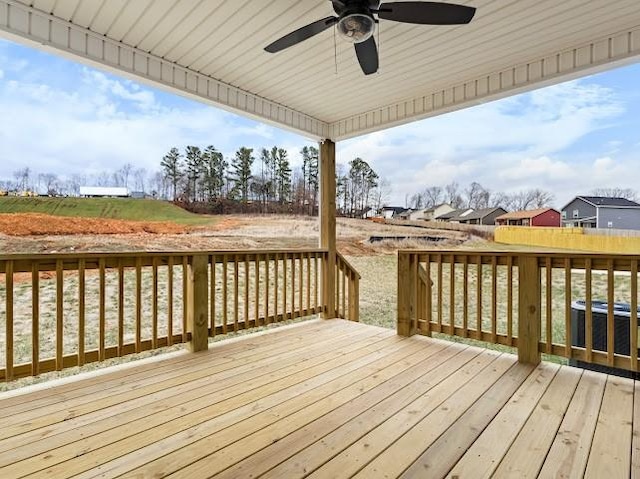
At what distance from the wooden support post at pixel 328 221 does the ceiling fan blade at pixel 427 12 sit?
2733 millimetres

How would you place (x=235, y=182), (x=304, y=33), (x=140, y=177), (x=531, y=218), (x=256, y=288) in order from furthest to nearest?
(x=235, y=182), (x=256, y=288), (x=531, y=218), (x=140, y=177), (x=304, y=33)

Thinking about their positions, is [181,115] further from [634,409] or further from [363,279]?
[634,409]

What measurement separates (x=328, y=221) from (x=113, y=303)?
8.74ft

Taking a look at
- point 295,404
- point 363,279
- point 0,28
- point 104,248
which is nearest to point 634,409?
point 295,404

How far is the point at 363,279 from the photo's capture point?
4.98m

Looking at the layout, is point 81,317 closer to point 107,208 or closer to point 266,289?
point 107,208

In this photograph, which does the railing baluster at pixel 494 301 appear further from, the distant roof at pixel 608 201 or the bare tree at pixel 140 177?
the bare tree at pixel 140 177

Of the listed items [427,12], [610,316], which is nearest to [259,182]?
[427,12]

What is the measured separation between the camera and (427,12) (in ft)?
6.39

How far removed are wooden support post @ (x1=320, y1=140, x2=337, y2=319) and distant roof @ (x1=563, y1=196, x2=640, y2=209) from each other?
2.77m

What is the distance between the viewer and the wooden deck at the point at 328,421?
1554mm

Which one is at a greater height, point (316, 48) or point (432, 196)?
point (316, 48)

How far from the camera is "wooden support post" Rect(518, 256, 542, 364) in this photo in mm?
2861

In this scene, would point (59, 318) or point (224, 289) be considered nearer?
point (59, 318)
